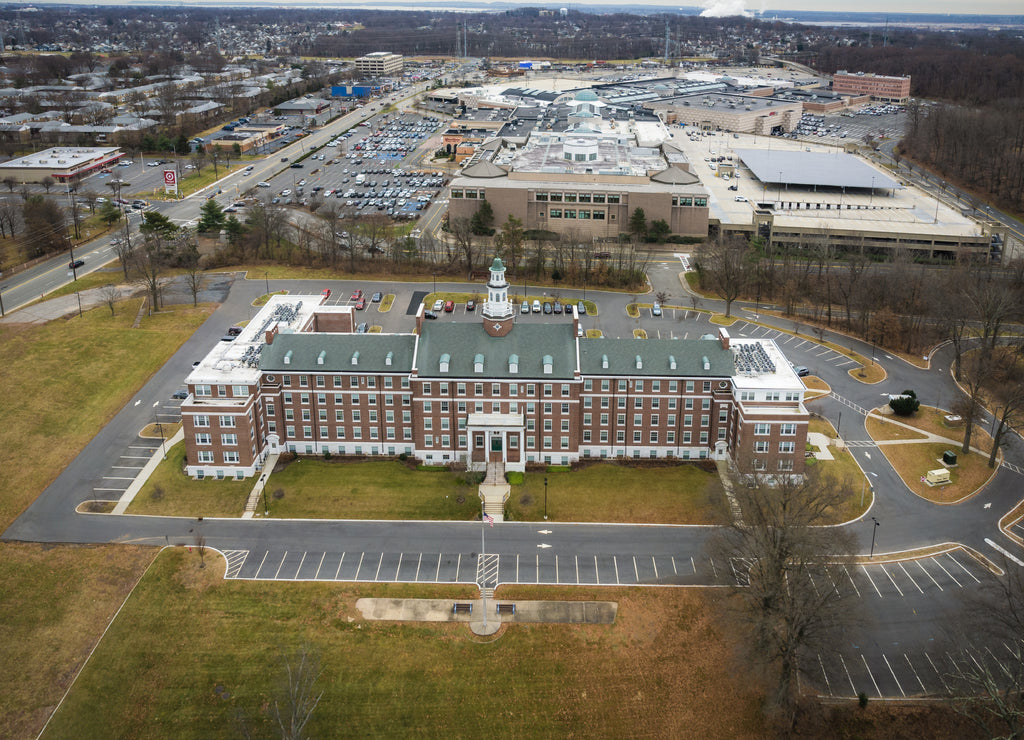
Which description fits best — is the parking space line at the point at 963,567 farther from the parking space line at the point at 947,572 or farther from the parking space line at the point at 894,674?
the parking space line at the point at 894,674

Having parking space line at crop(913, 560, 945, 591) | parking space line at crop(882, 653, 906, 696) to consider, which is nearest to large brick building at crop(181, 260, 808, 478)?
parking space line at crop(913, 560, 945, 591)

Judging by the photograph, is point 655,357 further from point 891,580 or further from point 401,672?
point 401,672

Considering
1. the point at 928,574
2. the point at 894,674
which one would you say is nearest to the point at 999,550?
the point at 928,574

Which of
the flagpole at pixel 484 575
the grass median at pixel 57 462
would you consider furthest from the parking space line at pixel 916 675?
the grass median at pixel 57 462

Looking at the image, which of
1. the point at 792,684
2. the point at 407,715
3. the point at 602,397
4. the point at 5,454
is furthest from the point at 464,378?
the point at 5,454

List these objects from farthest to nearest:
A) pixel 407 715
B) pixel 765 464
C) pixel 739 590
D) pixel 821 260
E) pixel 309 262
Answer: pixel 309 262 < pixel 821 260 < pixel 765 464 < pixel 739 590 < pixel 407 715

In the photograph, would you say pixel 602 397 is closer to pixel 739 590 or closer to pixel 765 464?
pixel 765 464
